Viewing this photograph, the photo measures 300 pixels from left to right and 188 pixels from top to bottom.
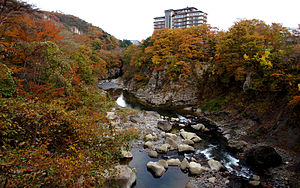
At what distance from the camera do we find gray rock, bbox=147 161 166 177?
30.8ft

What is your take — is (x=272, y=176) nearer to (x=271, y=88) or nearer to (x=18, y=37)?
(x=271, y=88)

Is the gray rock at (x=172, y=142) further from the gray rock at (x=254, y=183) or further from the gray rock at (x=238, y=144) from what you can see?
the gray rock at (x=254, y=183)

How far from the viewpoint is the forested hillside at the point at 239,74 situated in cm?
1291

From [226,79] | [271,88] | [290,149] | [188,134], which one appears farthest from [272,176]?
[226,79]

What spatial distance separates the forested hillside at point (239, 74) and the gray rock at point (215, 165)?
4763 millimetres

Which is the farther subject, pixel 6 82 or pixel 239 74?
pixel 239 74

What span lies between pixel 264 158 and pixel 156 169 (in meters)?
6.17

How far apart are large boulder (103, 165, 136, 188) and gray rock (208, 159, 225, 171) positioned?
182 inches

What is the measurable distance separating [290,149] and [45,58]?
15932mm

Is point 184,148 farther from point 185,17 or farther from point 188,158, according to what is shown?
point 185,17

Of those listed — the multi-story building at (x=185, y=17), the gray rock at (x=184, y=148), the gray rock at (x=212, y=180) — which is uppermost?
the multi-story building at (x=185, y=17)

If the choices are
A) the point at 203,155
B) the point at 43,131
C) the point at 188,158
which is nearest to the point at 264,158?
the point at 203,155

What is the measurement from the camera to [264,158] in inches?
381

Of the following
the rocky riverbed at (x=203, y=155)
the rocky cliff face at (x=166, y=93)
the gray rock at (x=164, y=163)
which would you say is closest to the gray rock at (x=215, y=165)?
the rocky riverbed at (x=203, y=155)
